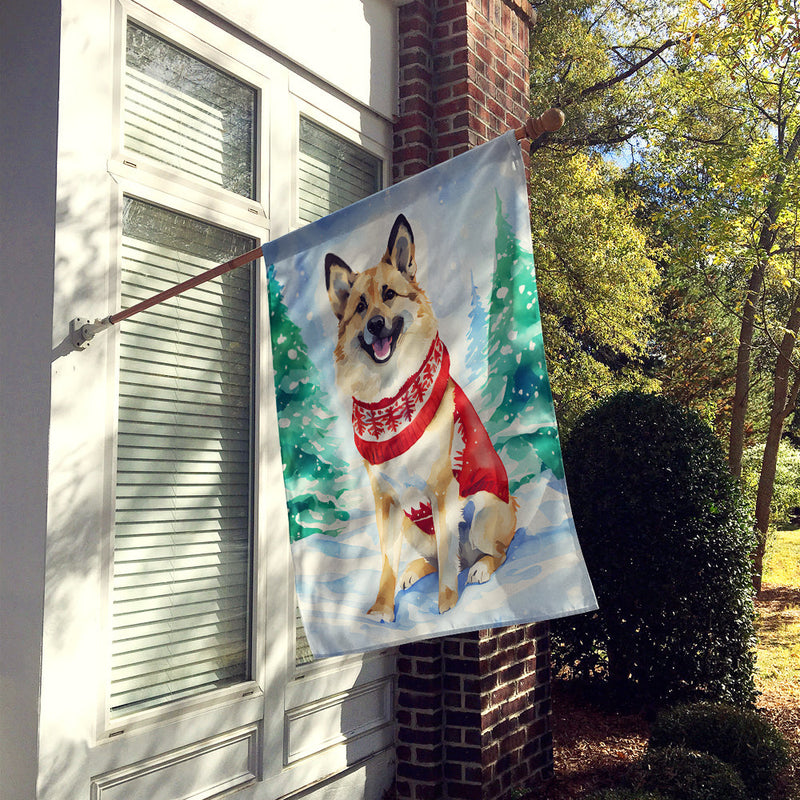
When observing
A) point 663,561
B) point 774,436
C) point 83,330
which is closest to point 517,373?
point 83,330

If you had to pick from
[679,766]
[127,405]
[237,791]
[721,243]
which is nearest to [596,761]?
Answer: [679,766]

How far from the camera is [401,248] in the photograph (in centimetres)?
260

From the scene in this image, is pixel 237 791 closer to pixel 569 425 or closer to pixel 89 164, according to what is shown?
pixel 89 164

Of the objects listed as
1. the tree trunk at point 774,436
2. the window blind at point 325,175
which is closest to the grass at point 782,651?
the tree trunk at point 774,436

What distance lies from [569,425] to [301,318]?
833 cm

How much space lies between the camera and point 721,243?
27.9 feet

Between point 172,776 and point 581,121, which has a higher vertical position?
point 581,121

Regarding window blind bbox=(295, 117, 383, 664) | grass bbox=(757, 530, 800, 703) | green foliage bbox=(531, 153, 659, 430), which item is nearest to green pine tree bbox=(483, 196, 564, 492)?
window blind bbox=(295, 117, 383, 664)

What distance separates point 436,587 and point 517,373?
695mm

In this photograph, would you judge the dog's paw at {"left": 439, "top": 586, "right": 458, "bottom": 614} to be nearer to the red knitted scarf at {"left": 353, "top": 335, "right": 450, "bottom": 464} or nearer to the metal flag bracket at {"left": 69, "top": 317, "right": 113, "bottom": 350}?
the red knitted scarf at {"left": 353, "top": 335, "right": 450, "bottom": 464}

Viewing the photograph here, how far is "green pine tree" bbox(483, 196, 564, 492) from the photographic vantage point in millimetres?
2439

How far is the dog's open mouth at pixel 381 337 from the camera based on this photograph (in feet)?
8.45

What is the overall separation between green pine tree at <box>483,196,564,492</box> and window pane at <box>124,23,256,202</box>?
1606 mm

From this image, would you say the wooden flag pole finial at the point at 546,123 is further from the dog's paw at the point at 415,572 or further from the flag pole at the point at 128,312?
the dog's paw at the point at 415,572
